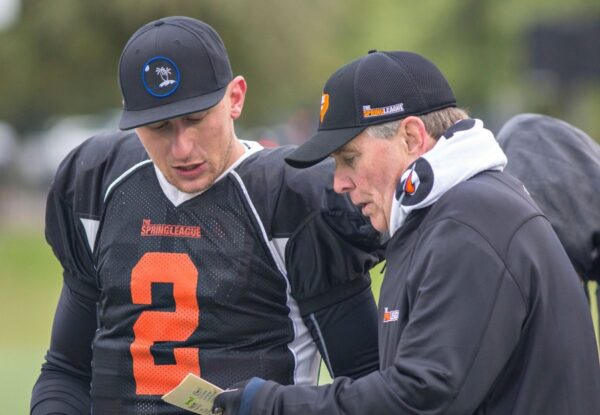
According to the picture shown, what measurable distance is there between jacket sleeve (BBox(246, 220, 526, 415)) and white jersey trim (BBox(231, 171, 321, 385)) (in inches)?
31.8

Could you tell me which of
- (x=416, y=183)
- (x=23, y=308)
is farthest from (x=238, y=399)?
(x=23, y=308)

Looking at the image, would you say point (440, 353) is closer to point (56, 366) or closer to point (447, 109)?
point (447, 109)

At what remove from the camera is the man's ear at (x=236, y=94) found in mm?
4094

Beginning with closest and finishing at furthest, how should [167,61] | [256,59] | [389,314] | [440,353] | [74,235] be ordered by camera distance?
[440,353] < [389,314] < [167,61] < [74,235] < [256,59]

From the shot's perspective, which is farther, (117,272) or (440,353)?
(117,272)

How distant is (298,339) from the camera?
408 centimetres

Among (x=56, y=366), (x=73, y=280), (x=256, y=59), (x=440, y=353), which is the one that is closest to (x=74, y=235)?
(x=73, y=280)

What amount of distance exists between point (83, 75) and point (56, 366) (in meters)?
21.6

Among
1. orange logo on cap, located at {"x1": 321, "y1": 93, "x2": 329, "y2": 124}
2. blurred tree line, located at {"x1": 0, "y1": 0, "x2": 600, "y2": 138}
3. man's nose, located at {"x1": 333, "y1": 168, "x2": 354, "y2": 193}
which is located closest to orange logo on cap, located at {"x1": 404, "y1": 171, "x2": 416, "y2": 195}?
man's nose, located at {"x1": 333, "y1": 168, "x2": 354, "y2": 193}

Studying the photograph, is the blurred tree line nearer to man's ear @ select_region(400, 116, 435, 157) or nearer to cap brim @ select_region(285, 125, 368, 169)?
cap brim @ select_region(285, 125, 368, 169)

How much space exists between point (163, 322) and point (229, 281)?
248mm

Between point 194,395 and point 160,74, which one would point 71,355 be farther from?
point 160,74

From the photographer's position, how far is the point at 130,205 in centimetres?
413

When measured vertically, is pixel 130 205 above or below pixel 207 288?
above
